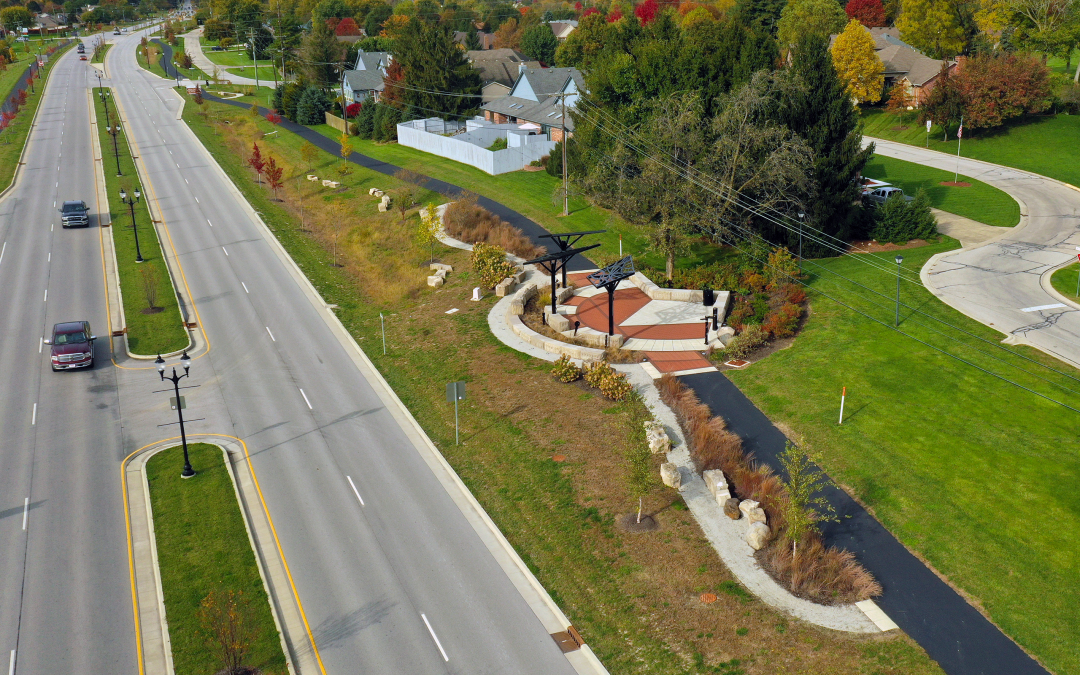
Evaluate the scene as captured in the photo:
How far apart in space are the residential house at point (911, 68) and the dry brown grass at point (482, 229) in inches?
1807

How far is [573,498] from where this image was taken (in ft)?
90.6

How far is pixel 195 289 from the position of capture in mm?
47938

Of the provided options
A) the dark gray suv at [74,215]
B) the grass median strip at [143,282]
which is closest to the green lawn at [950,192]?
the grass median strip at [143,282]

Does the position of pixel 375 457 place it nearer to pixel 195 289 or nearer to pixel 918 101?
pixel 195 289

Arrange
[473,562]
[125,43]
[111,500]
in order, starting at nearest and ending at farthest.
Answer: [473,562]
[111,500]
[125,43]

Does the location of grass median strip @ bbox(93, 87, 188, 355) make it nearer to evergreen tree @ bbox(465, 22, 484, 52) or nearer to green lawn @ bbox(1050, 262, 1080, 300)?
green lawn @ bbox(1050, 262, 1080, 300)

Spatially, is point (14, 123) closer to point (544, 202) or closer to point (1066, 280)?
point (544, 202)

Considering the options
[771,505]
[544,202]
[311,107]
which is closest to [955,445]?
[771,505]

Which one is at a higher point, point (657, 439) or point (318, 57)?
point (318, 57)

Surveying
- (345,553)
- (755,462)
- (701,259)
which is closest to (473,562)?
(345,553)

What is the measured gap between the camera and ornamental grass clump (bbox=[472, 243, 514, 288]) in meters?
45.9

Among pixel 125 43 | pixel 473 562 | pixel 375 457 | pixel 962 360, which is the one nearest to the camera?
pixel 473 562

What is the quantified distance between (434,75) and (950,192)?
47971 mm

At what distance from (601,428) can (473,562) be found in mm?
8318
